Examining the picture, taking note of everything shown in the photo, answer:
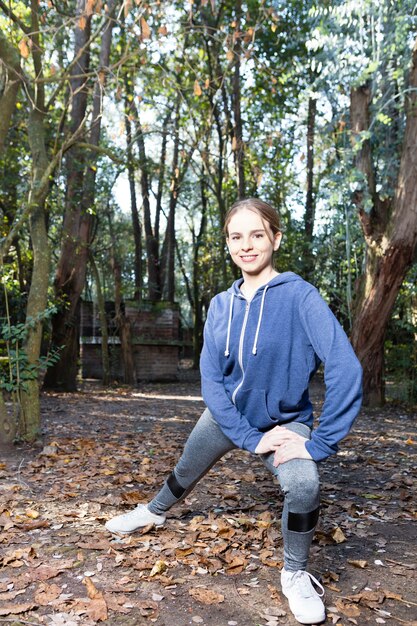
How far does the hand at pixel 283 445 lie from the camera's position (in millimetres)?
2684

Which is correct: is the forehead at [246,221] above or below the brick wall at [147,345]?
above

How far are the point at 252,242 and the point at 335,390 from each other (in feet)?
2.82

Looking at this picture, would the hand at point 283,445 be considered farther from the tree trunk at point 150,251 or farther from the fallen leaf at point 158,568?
the tree trunk at point 150,251

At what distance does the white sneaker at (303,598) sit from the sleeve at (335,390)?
0.57 metres

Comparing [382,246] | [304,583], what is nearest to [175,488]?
[304,583]

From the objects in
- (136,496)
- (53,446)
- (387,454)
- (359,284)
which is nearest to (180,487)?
(136,496)

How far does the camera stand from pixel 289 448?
8.85 feet

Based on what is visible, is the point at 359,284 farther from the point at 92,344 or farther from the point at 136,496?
the point at 92,344

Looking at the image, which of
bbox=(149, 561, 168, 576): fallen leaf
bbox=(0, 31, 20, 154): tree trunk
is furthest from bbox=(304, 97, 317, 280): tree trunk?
bbox=(149, 561, 168, 576): fallen leaf

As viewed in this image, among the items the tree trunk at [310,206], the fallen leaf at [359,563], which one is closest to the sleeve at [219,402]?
the fallen leaf at [359,563]

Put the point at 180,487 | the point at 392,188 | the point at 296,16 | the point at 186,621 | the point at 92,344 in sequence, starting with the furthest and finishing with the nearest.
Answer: the point at 92,344 < the point at 296,16 < the point at 392,188 < the point at 180,487 < the point at 186,621

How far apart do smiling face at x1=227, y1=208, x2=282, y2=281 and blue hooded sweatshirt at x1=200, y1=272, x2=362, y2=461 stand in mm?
121

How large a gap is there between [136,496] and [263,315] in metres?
2.25

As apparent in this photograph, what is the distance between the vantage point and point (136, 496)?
459 cm
